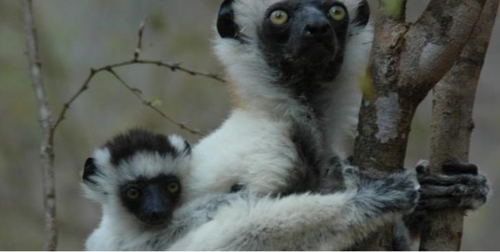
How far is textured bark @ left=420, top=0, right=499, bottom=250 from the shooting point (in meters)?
3.97

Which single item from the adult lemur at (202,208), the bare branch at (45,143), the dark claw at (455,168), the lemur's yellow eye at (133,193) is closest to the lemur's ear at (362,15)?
the adult lemur at (202,208)

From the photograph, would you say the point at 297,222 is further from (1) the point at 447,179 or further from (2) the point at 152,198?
(2) the point at 152,198

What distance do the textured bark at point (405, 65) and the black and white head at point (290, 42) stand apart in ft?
1.84

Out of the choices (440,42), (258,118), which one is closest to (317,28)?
(258,118)

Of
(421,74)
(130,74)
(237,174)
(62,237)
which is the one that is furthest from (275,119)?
(130,74)

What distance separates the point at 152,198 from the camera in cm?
450

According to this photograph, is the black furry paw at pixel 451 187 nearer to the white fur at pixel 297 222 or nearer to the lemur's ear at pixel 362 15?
the white fur at pixel 297 222

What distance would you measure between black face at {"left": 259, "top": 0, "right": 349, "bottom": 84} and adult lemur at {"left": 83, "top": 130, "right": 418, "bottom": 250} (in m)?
0.44

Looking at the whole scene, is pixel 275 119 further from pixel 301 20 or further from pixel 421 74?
pixel 421 74

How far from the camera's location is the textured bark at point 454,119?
3967 millimetres

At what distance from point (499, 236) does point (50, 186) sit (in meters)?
5.21

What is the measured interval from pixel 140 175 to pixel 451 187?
138 centimetres

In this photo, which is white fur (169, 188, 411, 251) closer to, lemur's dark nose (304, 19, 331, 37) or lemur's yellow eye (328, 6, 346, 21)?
lemur's dark nose (304, 19, 331, 37)

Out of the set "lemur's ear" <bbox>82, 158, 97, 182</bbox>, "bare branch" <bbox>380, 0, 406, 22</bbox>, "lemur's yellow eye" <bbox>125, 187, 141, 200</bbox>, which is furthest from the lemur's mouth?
"lemur's ear" <bbox>82, 158, 97, 182</bbox>
